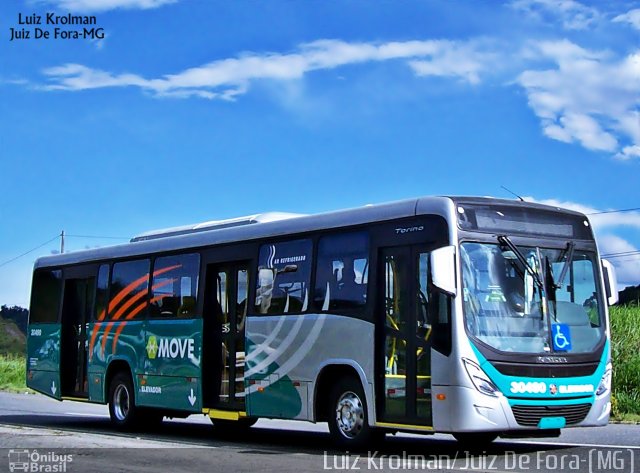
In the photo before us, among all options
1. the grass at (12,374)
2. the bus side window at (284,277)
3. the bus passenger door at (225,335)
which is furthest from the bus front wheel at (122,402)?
the grass at (12,374)

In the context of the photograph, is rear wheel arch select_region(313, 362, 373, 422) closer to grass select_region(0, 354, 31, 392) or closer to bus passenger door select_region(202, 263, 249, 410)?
bus passenger door select_region(202, 263, 249, 410)

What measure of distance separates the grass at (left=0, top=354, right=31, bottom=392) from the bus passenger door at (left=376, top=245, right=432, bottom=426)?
28.9 metres

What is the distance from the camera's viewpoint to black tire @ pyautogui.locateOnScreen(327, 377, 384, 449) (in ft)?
43.6

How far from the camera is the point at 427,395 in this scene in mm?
12438

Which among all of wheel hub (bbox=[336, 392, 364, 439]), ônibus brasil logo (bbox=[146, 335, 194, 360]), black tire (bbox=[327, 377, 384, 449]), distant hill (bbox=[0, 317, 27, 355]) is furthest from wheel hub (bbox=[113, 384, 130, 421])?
distant hill (bbox=[0, 317, 27, 355])

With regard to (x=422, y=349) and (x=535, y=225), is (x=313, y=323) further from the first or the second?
(x=535, y=225)

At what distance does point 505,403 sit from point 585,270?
7.82ft

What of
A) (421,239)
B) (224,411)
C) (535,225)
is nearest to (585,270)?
(535,225)

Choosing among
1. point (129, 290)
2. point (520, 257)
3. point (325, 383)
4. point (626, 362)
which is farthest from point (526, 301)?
point (626, 362)

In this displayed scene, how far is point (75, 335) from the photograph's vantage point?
20.4 metres

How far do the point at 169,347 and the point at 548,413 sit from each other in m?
7.25

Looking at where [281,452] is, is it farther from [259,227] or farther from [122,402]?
[122,402]

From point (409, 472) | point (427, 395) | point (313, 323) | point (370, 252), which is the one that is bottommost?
point (409, 472)

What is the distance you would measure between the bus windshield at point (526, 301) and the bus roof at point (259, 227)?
0.67 metres
